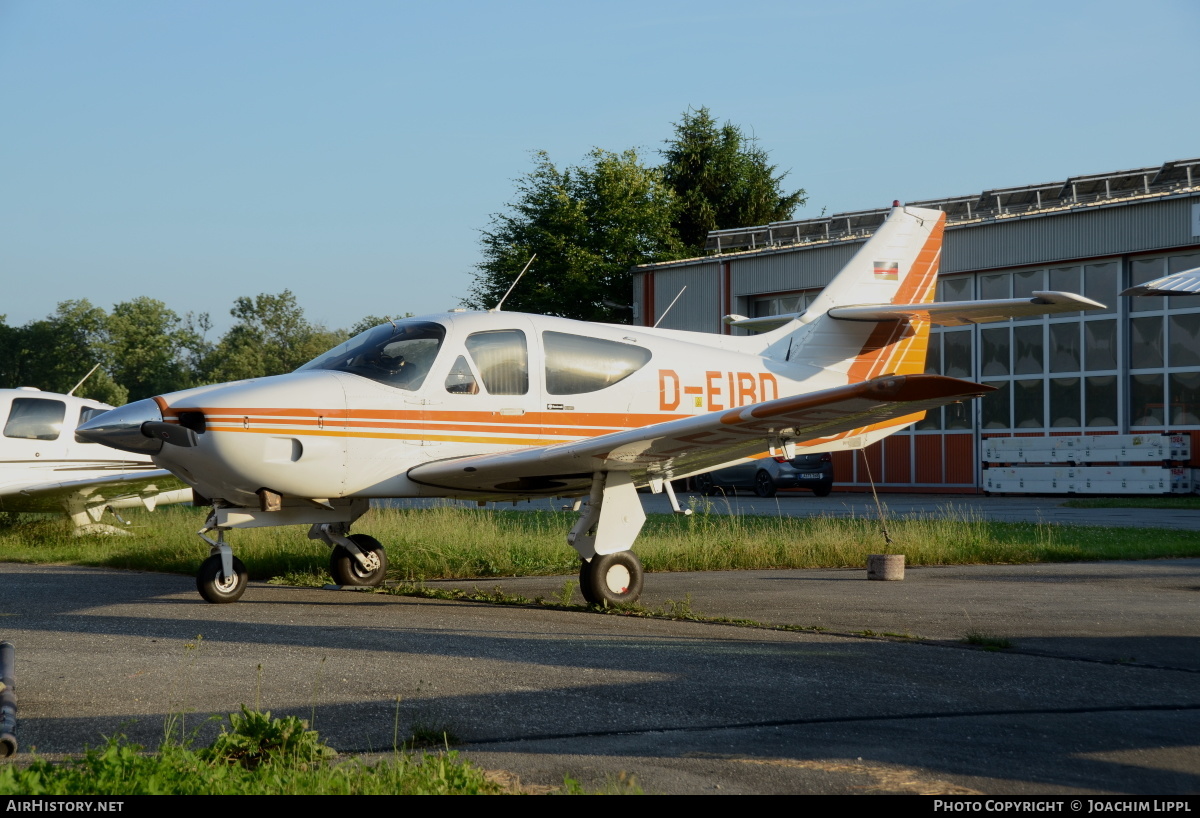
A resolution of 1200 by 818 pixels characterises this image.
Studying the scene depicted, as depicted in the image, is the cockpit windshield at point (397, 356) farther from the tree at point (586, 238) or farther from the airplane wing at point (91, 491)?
the tree at point (586, 238)

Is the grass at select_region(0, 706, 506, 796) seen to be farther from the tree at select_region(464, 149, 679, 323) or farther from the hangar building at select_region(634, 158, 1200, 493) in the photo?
the tree at select_region(464, 149, 679, 323)

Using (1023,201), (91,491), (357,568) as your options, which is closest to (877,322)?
(357,568)

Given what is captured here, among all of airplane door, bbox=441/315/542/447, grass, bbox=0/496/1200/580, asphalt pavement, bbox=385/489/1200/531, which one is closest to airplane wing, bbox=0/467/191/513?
grass, bbox=0/496/1200/580

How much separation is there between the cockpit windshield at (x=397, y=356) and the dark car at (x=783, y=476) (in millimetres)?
20608

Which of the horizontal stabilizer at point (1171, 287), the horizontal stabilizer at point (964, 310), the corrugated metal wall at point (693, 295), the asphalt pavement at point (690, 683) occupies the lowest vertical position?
the asphalt pavement at point (690, 683)

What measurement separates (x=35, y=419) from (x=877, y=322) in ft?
38.5

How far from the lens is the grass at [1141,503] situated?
22.9 m

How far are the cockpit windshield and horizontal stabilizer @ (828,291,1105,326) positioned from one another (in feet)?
15.3

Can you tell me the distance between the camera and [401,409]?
8844 millimetres

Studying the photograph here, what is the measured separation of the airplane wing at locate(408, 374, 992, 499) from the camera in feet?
23.6

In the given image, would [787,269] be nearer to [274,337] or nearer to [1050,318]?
[1050,318]

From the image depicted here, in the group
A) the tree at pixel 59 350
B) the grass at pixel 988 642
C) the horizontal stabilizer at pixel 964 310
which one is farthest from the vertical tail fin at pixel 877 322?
the tree at pixel 59 350
